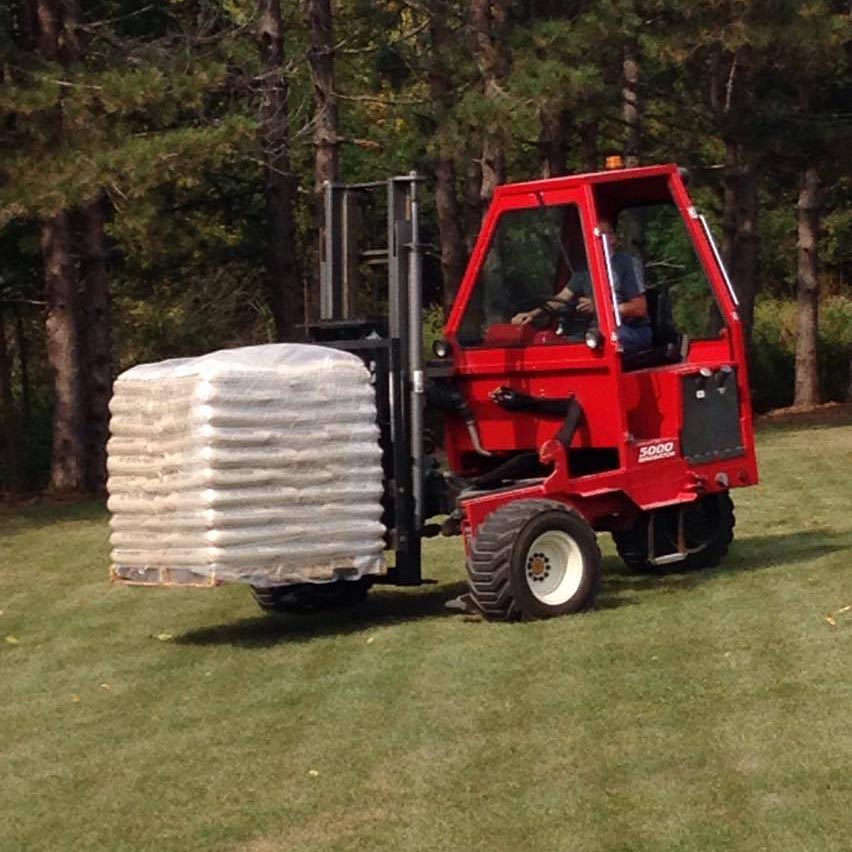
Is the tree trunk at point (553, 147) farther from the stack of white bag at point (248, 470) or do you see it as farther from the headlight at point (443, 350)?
the stack of white bag at point (248, 470)

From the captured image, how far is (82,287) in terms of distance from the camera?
30719 millimetres

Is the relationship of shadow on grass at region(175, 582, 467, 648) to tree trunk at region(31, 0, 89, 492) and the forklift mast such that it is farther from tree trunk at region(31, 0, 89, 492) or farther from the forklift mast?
tree trunk at region(31, 0, 89, 492)

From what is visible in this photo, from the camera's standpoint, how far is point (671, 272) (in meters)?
13.4

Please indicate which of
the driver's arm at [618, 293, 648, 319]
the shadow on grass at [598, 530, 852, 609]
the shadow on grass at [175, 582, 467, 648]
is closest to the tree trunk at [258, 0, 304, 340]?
the shadow on grass at [598, 530, 852, 609]

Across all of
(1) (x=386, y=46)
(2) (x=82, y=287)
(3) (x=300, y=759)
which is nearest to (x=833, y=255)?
(1) (x=386, y=46)

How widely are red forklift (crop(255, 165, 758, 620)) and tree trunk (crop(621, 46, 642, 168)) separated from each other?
1845 cm

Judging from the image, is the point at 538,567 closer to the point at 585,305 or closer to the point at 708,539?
the point at 585,305

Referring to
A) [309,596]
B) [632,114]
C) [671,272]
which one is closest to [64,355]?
[632,114]

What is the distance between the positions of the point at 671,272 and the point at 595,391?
49.6 inches

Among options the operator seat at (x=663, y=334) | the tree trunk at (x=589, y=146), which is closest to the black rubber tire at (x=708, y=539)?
the operator seat at (x=663, y=334)

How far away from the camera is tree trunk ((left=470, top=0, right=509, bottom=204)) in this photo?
2650 cm

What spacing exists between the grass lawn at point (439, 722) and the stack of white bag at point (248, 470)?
1.91 ft

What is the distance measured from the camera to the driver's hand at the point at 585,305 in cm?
1264

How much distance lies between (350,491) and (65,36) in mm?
15162
